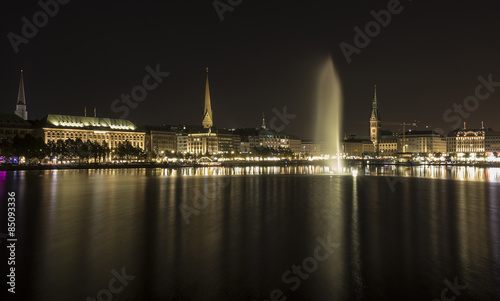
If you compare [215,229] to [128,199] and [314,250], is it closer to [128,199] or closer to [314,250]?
[314,250]

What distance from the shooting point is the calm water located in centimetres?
1013

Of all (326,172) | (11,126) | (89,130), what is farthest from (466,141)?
(11,126)

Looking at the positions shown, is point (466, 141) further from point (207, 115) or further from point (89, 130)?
point (89, 130)

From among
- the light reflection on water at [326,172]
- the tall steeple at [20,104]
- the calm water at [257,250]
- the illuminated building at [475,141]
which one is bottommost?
the calm water at [257,250]

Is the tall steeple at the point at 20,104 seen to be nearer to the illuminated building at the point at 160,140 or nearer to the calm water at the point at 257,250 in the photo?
the illuminated building at the point at 160,140

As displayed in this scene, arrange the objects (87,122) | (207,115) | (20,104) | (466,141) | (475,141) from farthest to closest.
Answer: (466,141) → (475,141) → (207,115) → (87,122) → (20,104)

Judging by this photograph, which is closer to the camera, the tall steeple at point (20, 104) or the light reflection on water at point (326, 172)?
the light reflection on water at point (326, 172)

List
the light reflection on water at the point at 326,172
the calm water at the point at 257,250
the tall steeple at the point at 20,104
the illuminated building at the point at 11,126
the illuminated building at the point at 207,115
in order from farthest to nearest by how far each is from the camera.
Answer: the illuminated building at the point at 207,115
the tall steeple at the point at 20,104
the illuminated building at the point at 11,126
the light reflection on water at the point at 326,172
the calm water at the point at 257,250

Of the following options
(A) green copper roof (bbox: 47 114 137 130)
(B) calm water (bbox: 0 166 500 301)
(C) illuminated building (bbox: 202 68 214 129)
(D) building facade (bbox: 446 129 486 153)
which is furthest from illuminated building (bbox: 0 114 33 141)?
(D) building facade (bbox: 446 129 486 153)

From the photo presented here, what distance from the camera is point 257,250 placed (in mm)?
13945

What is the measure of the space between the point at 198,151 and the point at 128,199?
141m

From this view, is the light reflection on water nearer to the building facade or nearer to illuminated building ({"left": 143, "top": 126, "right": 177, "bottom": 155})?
illuminated building ({"left": 143, "top": 126, "right": 177, "bottom": 155})

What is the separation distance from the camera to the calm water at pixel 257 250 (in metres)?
10.1

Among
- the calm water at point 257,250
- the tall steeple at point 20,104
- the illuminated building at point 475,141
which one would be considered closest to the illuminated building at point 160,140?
the tall steeple at point 20,104
